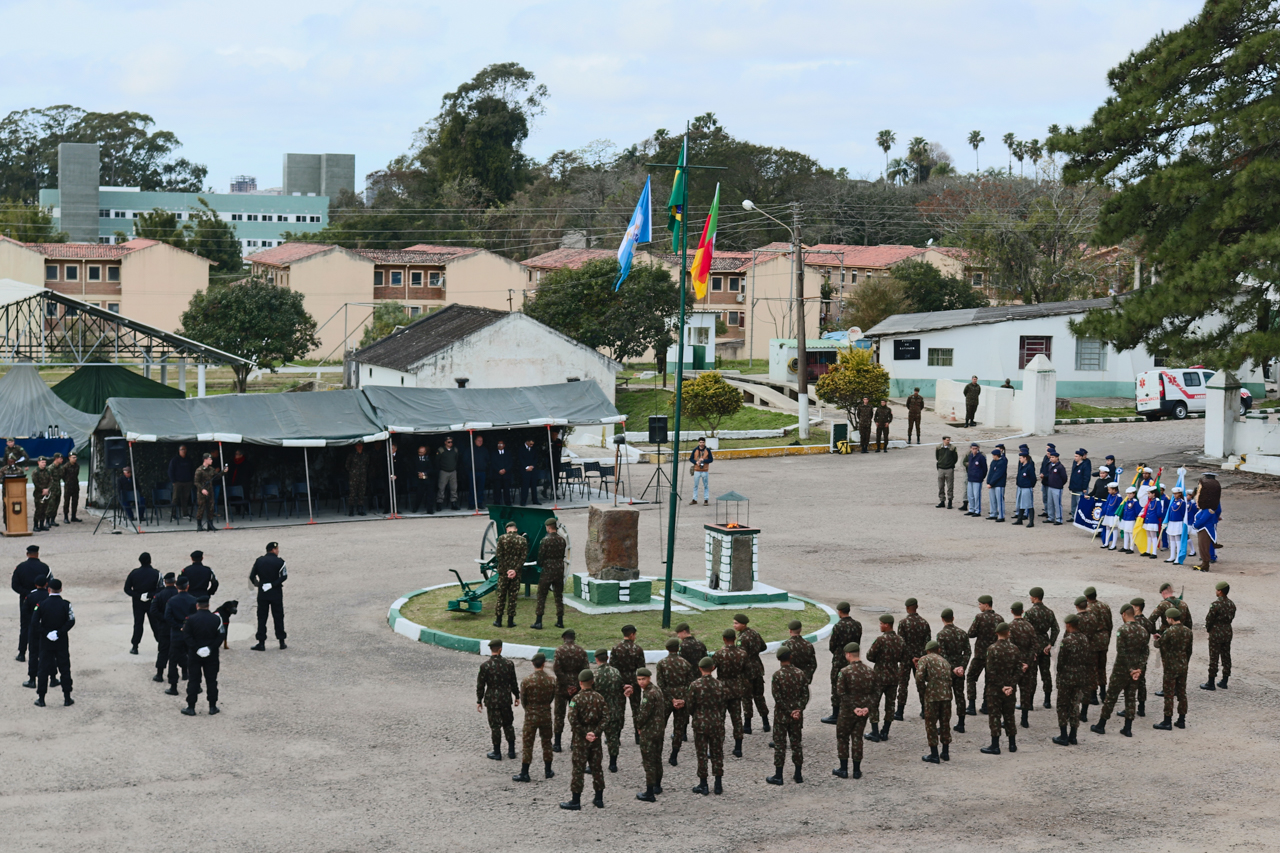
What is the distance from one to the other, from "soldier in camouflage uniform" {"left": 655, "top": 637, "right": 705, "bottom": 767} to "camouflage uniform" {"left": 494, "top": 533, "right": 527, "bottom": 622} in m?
4.78

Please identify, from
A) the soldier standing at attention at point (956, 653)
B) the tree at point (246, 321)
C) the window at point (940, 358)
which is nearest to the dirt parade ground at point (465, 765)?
the soldier standing at attention at point (956, 653)

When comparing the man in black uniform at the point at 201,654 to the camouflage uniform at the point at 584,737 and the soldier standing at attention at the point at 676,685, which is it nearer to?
the camouflage uniform at the point at 584,737

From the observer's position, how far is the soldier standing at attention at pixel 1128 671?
12.7 m

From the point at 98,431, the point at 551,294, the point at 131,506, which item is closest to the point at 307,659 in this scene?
the point at 131,506

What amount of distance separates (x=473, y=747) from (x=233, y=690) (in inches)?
136

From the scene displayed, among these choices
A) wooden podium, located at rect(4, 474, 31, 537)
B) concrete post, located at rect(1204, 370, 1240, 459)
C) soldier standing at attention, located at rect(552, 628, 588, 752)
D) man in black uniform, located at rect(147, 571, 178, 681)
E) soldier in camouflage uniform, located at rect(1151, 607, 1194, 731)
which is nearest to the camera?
soldier standing at attention, located at rect(552, 628, 588, 752)

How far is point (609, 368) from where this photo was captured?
4250cm

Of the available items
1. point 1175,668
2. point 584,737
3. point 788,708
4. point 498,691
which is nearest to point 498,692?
point 498,691

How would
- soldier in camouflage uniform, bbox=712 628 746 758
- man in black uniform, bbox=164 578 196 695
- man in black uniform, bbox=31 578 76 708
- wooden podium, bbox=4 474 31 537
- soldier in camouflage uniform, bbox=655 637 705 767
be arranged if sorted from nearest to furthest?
soldier in camouflage uniform, bbox=655 637 705 767 → soldier in camouflage uniform, bbox=712 628 746 758 → man in black uniform, bbox=31 578 76 708 → man in black uniform, bbox=164 578 196 695 → wooden podium, bbox=4 474 31 537

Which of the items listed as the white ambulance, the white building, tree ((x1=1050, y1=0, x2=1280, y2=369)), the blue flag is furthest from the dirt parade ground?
the white ambulance

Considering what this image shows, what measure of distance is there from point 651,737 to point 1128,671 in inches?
206

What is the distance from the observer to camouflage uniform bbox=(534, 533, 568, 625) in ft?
52.5

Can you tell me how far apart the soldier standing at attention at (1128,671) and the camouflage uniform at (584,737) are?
213 inches

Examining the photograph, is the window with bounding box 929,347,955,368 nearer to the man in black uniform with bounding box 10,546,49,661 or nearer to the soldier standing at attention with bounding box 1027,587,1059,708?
the soldier standing at attention with bounding box 1027,587,1059,708
